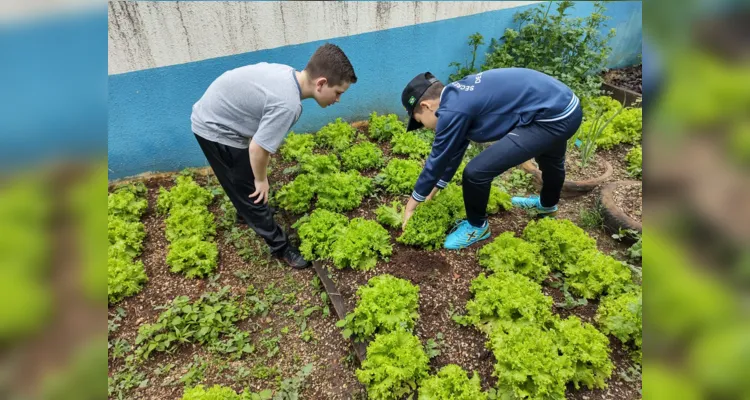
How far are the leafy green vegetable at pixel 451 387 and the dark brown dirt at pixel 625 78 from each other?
7173 millimetres

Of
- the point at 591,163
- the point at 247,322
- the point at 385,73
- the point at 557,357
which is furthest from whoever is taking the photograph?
the point at 385,73

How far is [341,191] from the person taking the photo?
4.67 metres

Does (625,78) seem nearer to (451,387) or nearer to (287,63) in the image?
(287,63)

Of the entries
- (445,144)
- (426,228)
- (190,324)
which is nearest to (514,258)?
(426,228)

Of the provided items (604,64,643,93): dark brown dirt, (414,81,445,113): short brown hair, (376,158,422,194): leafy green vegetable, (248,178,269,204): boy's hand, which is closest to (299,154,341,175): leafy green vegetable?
(376,158,422,194): leafy green vegetable

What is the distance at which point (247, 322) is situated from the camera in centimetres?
386

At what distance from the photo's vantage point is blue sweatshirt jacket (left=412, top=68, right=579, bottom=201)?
138 inches

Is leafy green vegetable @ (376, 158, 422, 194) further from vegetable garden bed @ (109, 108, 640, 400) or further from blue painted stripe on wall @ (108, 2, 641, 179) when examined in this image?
blue painted stripe on wall @ (108, 2, 641, 179)

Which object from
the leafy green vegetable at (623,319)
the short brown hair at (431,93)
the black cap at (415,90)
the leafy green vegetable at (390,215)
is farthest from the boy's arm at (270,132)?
the leafy green vegetable at (623,319)

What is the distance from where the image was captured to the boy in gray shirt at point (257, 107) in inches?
131

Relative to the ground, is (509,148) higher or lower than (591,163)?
higher
